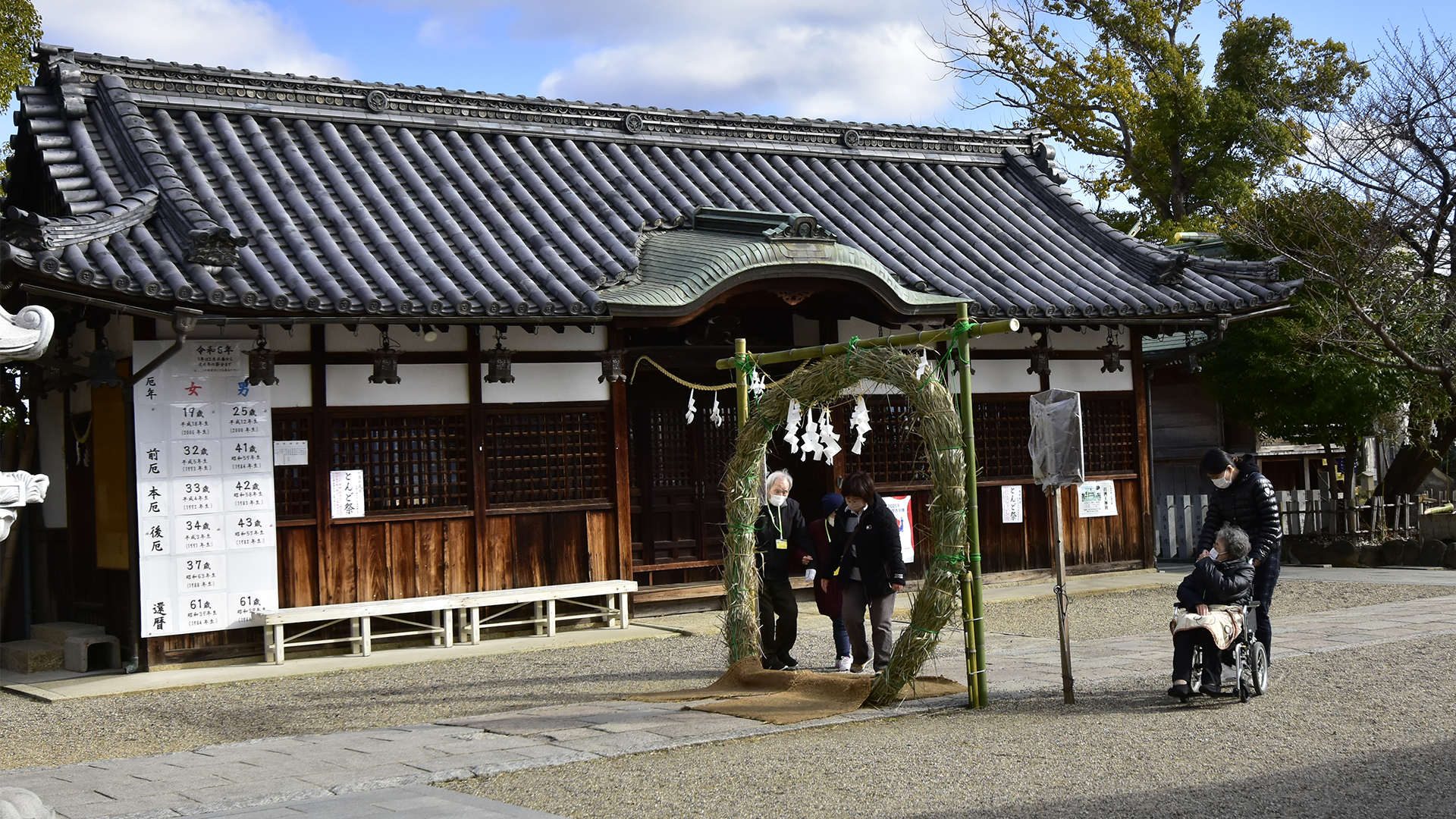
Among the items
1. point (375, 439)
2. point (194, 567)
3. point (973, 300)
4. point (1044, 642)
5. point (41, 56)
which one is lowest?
point (1044, 642)

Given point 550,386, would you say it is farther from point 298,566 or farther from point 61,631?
point 61,631

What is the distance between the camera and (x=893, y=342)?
28.4ft

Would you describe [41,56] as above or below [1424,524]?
above

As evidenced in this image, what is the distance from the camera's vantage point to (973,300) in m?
14.2

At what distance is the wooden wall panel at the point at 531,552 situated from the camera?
42.1 ft

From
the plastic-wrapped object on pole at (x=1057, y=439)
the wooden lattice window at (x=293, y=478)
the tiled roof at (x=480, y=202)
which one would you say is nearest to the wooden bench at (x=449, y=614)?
the wooden lattice window at (x=293, y=478)

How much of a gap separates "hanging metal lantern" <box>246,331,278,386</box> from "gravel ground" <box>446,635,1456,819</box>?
19.1 feet

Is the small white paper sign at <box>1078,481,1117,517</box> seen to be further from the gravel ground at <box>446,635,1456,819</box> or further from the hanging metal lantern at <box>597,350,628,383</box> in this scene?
the gravel ground at <box>446,635,1456,819</box>

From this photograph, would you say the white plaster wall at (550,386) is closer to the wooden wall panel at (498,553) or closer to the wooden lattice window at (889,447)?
the wooden wall panel at (498,553)

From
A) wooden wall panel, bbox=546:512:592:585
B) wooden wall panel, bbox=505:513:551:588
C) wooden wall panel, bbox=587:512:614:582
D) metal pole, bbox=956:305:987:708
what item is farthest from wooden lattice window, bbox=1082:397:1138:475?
metal pole, bbox=956:305:987:708

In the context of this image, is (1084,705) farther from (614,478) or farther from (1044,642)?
(614,478)

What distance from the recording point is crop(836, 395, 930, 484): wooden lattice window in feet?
48.8

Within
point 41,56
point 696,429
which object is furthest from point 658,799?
point 41,56

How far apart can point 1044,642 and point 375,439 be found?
634cm
